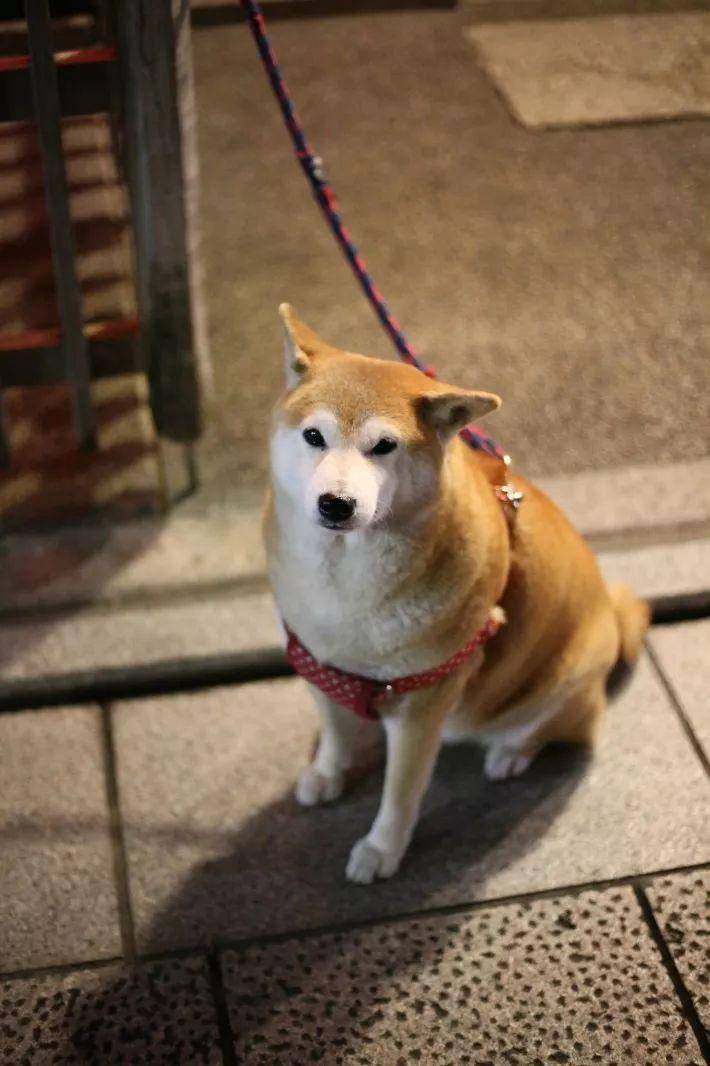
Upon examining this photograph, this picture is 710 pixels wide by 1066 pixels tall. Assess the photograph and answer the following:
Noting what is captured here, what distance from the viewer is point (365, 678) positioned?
6.22ft

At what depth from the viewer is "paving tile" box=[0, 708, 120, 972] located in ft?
6.81

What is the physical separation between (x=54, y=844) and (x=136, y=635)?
1.60ft

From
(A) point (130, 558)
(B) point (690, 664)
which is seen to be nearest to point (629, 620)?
(B) point (690, 664)

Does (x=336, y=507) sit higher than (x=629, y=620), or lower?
higher

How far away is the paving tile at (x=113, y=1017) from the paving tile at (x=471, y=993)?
6cm

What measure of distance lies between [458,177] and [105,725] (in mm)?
2190

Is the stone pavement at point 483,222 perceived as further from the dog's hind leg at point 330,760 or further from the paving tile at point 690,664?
the dog's hind leg at point 330,760

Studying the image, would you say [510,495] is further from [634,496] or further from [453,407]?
[634,496]

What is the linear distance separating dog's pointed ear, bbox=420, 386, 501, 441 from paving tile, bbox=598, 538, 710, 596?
1.17 metres

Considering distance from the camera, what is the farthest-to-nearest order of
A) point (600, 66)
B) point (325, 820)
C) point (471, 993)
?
point (600, 66)
point (325, 820)
point (471, 993)

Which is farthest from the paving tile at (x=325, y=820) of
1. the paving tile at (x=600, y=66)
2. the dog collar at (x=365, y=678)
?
the paving tile at (x=600, y=66)

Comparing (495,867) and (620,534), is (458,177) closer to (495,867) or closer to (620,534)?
(620,534)

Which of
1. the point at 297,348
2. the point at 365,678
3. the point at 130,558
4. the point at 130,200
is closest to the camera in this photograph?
the point at 297,348

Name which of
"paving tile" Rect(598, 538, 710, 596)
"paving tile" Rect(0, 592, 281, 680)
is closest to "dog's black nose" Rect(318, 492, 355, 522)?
"paving tile" Rect(0, 592, 281, 680)
